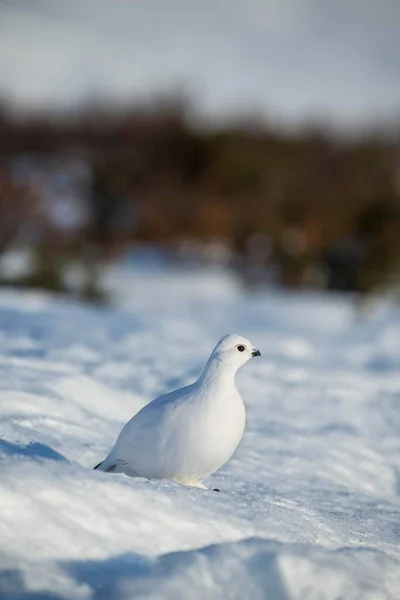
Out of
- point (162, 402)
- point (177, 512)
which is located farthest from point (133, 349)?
point (177, 512)

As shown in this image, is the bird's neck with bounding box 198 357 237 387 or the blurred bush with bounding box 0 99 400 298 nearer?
the bird's neck with bounding box 198 357 237 387

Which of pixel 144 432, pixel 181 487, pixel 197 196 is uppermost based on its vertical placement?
pixel 197 196

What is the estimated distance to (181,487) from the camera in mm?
2859

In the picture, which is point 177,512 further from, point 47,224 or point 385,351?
point 47,224

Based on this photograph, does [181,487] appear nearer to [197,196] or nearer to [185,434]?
[185,434]

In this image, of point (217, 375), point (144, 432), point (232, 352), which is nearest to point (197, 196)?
point (232, 352)

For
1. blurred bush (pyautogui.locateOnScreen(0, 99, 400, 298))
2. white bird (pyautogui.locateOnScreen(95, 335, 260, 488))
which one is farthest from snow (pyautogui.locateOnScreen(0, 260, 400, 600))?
blurred bush (pyautogui.locateOnScreen(0, 99, 400, 298))

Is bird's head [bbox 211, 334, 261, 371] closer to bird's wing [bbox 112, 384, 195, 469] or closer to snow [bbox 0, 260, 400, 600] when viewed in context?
bird's wing [bbox 112, 384, 195, 469]

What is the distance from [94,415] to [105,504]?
1798 mm

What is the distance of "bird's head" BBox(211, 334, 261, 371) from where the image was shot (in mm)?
3129

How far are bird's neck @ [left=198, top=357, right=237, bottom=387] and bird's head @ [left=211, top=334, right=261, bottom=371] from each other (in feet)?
0.06

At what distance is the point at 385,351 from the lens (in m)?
8.07

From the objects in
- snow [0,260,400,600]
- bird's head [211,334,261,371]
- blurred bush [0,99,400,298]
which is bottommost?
snow [0,260,400,600]

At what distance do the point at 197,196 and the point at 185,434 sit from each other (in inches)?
937
